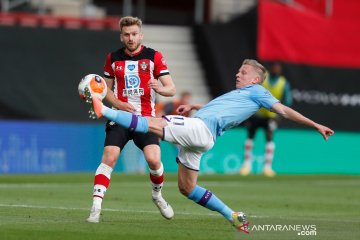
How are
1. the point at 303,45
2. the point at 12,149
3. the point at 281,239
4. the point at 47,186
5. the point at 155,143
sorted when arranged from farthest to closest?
the point at 303,45
the point at 12,149
the point at 47,186
the point at 155,143
the point at 281,239

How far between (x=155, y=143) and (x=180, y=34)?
63.4ft

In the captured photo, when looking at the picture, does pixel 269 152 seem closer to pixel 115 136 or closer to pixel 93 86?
pixel 115 136

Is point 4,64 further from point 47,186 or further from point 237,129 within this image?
point 47,186

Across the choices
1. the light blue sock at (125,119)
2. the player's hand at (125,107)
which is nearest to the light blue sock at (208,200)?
the light blue sock at (125,119)

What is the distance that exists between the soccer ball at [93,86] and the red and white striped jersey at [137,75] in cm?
126

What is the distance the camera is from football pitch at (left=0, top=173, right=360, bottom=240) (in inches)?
415

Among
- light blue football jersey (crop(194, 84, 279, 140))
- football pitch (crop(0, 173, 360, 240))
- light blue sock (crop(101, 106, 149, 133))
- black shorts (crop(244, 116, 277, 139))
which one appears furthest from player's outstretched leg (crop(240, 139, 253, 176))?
light blue sock (crop(101, 106, 149, 133))

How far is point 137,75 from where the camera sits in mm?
12070

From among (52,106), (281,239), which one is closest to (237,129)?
(52,106)

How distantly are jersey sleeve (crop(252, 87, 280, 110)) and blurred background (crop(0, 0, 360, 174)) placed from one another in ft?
40.9

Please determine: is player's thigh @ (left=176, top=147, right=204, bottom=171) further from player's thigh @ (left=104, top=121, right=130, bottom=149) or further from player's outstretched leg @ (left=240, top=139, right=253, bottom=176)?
player's outstretched leg @ (left=240, top=139, right=253, bottom=176)

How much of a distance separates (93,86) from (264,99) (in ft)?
5.76

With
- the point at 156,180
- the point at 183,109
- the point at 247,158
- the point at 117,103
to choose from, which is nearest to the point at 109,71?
the point at 117,103

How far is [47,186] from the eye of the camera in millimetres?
18703
